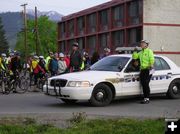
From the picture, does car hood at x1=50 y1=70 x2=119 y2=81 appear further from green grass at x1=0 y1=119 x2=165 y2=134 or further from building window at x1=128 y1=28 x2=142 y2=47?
building window at x1=128 y1=28 x2=142 y2=47

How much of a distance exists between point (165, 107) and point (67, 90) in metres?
2.68

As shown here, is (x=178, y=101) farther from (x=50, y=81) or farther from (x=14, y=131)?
(x=14, y=131)

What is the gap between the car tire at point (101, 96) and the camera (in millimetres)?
12912

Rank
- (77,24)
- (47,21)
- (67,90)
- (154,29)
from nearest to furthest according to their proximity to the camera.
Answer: (67,90)
(154,29)
(77,24)
(47,21)

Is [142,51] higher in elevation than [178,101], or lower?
higher

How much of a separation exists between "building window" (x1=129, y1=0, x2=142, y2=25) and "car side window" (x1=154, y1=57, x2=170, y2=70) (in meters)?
41.7

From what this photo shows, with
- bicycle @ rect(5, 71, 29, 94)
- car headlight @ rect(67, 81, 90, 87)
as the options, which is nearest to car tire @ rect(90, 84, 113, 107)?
car headlight @ rect(67, 81, 90, 87)

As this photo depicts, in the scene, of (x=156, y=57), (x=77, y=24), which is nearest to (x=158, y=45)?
(x=77, y=24)

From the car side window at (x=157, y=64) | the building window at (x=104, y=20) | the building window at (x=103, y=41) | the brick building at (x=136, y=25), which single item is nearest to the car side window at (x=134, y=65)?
the car side window at (x=157, y=64)

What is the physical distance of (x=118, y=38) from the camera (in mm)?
62531

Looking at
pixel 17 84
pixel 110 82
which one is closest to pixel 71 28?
pixel 17 84

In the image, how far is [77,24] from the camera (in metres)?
77.8

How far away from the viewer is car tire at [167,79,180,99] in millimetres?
14898

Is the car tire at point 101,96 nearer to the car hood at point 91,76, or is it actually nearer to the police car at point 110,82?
the police car at point 110,82
